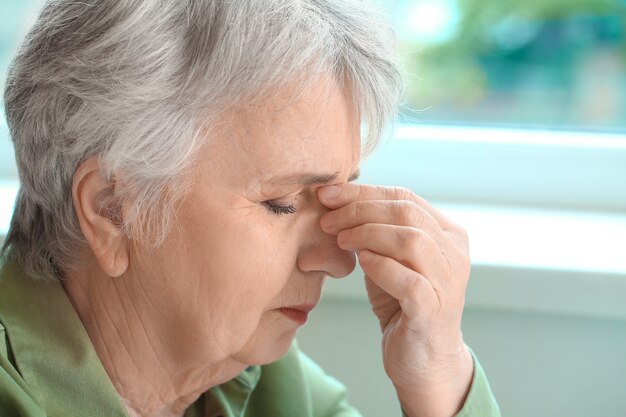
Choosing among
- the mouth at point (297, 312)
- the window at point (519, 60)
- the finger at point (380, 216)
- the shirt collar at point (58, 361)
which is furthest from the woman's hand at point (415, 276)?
the window at point (519, 60)

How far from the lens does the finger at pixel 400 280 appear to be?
1.30 metres

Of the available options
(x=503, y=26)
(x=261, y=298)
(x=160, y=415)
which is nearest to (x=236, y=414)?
(x=160, y=415)

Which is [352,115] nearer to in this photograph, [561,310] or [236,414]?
[236,414]

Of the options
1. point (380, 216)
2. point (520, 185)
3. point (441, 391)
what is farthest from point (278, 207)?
point (520, 185)

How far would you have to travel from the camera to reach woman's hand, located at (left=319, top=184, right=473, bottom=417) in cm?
130

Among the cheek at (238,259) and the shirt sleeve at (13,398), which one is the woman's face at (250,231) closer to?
the cheek at (238,259)

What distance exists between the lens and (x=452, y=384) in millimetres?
1424

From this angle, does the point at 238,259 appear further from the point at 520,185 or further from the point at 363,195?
the point at 520,185

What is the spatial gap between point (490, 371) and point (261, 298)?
0.65 m

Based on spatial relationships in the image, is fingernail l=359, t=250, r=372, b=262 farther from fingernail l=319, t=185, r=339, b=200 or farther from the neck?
the neck

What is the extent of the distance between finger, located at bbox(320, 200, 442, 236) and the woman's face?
0.07 ft

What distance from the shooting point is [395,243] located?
1.30 meters

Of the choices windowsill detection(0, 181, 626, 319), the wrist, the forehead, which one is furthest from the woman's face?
windowsill detection(0, 181, 626, 319)

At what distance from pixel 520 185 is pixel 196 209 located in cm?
106
